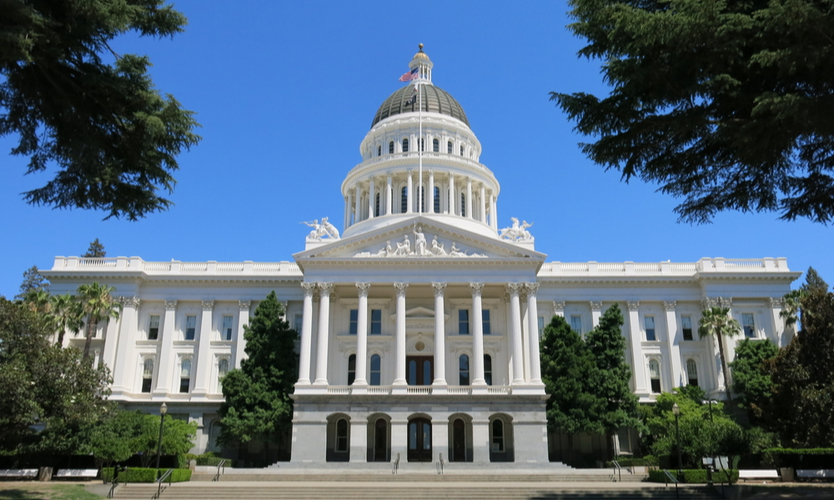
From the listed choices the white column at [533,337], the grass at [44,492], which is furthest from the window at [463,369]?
the grass at [44,492]

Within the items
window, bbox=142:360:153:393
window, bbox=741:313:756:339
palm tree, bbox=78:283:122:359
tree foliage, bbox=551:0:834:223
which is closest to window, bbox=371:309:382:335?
window, bbox=142:360:153:393

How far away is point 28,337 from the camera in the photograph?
33.1 metres

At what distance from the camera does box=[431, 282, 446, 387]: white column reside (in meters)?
46.2

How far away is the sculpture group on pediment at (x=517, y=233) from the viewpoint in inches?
2031

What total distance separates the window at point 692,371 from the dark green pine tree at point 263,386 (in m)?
31.2

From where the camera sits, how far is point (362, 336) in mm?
47406

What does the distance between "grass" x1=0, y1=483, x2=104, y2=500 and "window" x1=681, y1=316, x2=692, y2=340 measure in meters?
44.8

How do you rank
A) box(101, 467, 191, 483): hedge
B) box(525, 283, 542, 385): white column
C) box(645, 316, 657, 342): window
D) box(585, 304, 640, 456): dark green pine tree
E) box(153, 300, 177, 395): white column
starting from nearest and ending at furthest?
box(101, 467, 191, 483): hedge
box(525, 283, 542, 385): white column
box(585, 304, 640, 456): dark green pine tree
box(153, 300, 177, 395): white column
box(645, 316, 657, 342): window

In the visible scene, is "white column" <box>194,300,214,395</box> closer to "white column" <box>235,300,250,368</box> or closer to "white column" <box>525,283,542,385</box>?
"white column" <box>235,300,250,368</box>

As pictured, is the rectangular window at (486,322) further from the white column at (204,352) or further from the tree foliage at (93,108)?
the tree foliage at (93,108)

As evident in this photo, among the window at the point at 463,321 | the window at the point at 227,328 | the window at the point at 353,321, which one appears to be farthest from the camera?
the window at the point at 227,328

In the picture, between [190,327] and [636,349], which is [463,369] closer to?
[636,349]

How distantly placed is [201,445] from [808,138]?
48289mm

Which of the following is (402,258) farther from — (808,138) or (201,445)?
(808,138)
